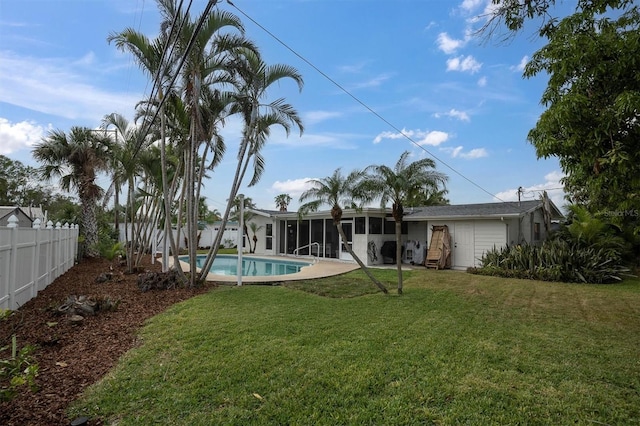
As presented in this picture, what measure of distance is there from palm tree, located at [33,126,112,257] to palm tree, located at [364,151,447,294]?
43.8ft

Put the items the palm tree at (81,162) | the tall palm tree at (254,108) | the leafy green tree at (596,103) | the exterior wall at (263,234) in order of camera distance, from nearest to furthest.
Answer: the leafy green tree at (596,103)
the tall palm tree at (254,108)
the palm tree at (81,162)
the exterior wall at (263,234)

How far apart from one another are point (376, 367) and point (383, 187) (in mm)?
5403

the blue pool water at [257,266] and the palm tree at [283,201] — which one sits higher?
the palm tree at [283,201]

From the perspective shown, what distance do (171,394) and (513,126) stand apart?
12.3 metres

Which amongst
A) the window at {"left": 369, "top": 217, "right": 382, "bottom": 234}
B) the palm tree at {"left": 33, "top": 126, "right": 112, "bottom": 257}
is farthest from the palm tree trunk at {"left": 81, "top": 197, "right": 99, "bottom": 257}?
the window at {"left": 369, "top": 217, "right": 382, "bottom": 234}

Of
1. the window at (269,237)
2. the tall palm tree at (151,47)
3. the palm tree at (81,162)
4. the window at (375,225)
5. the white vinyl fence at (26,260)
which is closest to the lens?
the white vinyl fence at (26,260)

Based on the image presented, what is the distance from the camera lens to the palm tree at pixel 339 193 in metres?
9.13

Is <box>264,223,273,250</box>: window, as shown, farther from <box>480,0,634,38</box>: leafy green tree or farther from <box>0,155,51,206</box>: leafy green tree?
<box>0,155,51,206</box>: leafy green tree

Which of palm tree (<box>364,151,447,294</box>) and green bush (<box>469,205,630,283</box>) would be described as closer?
palm tree (<box>364,151,447,294</box>)

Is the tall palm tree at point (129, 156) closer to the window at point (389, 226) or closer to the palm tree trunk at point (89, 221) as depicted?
the palm tree trunk at point (89, 221)

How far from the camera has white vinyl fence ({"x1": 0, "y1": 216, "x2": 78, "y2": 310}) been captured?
5.74 meters

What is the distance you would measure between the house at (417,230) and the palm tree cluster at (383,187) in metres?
4.72

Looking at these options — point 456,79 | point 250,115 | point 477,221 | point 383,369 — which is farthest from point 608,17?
point 477,221

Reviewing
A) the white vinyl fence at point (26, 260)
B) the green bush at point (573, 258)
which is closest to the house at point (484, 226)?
the green bush at point (573, 258)
